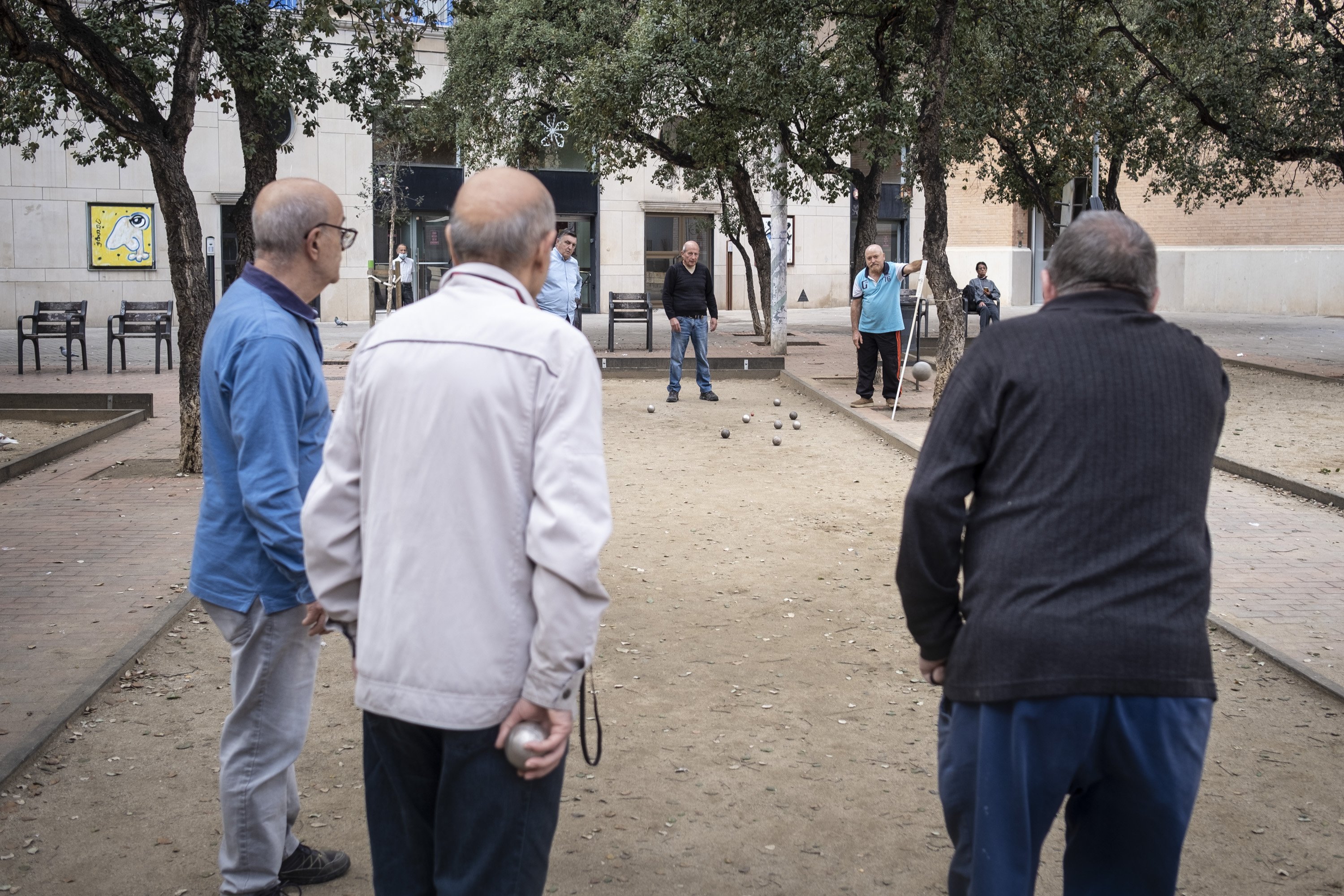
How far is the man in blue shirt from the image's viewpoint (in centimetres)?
306

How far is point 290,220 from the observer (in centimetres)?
320

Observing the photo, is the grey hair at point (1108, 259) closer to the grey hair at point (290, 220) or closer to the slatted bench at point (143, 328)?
the grey hair at point (290, 220)

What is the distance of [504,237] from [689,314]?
13.2m

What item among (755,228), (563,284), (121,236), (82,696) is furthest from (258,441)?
(121,236)

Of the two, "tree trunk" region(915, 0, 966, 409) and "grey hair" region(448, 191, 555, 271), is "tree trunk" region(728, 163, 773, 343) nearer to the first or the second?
A: "tree trunk" region(915, 0, 966, 409)

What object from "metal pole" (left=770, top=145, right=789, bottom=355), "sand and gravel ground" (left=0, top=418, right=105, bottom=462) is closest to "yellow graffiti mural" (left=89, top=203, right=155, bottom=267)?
"metal pole" (left=770, top=145, right=789, bottom=355)

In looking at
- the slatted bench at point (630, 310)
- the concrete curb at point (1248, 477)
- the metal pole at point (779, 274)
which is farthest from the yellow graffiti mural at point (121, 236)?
the concrete curb at point (1248, 477)

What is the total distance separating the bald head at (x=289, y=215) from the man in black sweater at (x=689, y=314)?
12.2 meters

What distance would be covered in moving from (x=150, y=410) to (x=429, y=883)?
509 inches

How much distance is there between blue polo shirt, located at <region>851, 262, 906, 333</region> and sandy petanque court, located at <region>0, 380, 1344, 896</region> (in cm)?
710

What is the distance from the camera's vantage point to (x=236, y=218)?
1395 cm

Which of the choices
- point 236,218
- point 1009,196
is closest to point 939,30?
point 236,218

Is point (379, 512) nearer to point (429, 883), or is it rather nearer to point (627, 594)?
point (429, 883)

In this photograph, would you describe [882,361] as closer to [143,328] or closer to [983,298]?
[983,298]
